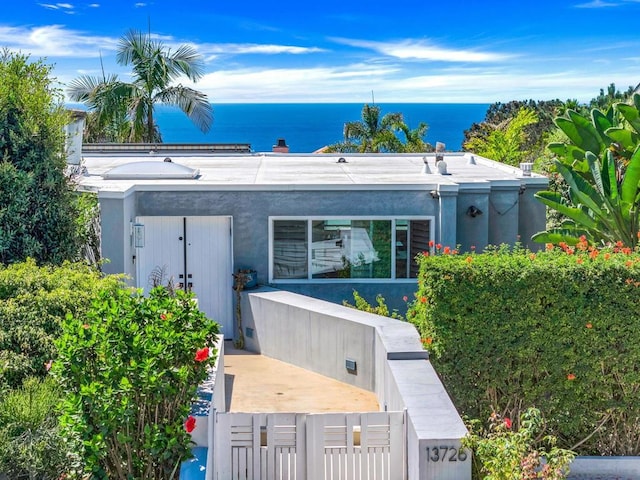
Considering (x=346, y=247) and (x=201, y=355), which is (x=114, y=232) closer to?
(x=346, y=247)

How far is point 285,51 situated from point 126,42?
79324 mm

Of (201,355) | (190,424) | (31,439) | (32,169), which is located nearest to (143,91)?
(32,169)

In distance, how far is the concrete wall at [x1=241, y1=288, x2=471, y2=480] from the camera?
834 cm

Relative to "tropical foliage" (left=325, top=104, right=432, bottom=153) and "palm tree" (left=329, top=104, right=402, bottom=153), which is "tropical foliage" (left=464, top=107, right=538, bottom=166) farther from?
"palm tree" (left=329, top=104, right=402, bottom=153)

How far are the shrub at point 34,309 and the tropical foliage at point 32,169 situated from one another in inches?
78.9

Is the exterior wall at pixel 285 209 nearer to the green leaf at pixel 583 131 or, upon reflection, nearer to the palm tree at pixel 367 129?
the green leaf at pixel 583 131

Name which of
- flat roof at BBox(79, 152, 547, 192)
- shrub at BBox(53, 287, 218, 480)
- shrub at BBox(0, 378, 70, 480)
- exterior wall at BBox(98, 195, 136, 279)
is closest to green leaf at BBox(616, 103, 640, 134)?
flat roof at BBox(79, 152, 547, 192)

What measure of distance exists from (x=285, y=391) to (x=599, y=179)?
631 centimetres

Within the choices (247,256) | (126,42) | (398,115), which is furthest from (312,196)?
(398,115)

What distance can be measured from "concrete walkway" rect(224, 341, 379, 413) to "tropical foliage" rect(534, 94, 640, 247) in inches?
184

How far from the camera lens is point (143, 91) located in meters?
36.2

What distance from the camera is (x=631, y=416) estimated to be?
1080cm

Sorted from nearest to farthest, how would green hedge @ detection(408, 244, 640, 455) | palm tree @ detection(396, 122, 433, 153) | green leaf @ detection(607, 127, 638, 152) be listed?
green hedge @ detection(408, 244, 640, 455) → green leaf @ detection(607, 127, 638, 152) → palm tree @ detection(396, 122, 433, 153)

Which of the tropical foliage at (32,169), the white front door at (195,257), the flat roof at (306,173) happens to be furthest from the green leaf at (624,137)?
the tropical foliage at (32,169)
